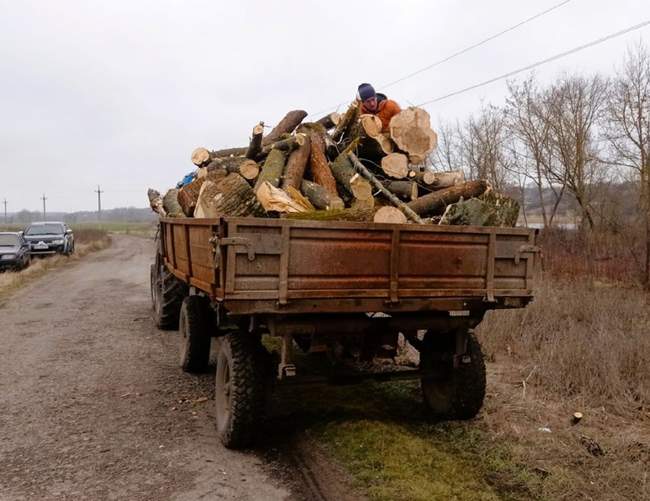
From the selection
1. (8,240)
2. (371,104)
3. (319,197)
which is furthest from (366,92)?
(8,240)

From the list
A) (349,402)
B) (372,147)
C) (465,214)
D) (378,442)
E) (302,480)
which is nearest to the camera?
(302,480)

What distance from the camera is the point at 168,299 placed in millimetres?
9320

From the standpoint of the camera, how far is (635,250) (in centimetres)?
1328

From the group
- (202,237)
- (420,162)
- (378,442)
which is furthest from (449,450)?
(420,162)

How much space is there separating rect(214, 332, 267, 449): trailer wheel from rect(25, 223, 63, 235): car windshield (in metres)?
23.7

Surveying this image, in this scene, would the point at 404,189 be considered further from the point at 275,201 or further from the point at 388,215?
the point at 275,201

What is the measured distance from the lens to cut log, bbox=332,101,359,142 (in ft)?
23.4

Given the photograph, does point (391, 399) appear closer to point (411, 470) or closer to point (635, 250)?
point (411, 470)

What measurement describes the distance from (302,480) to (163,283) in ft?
18.8

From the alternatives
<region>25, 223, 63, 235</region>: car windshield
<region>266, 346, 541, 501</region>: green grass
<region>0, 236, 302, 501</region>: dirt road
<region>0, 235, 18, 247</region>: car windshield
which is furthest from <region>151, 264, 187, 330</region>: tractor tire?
<region>25, 223, 63, 235</region>: car windshield

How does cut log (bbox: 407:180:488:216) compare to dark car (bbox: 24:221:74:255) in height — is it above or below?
above

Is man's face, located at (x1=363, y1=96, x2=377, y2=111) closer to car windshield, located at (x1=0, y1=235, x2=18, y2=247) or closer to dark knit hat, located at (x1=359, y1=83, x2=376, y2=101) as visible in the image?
dark knit hat, located at (x1=359, y1=83, x2=376, y2=101)

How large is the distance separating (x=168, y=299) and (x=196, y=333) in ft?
9.08

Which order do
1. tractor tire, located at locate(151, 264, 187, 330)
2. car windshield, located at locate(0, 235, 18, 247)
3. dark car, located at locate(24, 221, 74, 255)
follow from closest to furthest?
tractor tire, located at locate(151, 264, 187, 330) < car windshield, located at locate(0, 235, 18, 247) < dark car, located at locate(24, 221, 74, 255)
